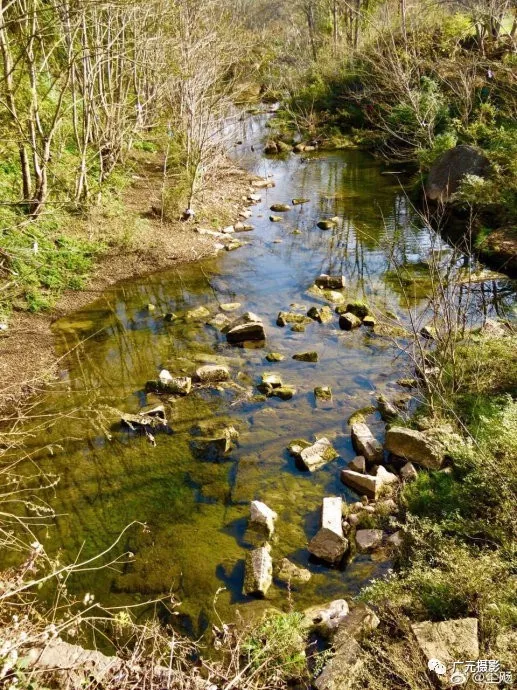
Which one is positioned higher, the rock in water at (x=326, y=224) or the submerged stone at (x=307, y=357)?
the rock in water at (x=326, y=224)

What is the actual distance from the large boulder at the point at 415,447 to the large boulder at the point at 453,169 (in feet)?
26.9

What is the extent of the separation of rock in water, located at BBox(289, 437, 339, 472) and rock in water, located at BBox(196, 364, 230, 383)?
5.51 ft

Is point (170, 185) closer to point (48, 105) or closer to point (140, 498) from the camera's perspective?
point (48, 105)

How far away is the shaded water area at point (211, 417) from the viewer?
4.51 meters

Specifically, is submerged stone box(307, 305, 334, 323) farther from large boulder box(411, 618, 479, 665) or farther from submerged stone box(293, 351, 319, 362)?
large boulder box(411, 618, 479, 665)

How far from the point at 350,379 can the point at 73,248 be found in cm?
612

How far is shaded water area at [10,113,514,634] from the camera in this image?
4512 millimetres

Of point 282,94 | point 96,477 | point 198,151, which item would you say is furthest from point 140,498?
point 282,94

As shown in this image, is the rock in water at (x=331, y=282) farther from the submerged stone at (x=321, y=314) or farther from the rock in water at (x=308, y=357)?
the rock in water at (x=308, y=357)

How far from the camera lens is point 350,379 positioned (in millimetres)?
7188

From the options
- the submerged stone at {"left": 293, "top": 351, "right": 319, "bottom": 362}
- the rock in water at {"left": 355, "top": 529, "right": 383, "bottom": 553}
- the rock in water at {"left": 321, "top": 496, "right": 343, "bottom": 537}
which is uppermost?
the submerged stone at {"left": 293, "top": 351, "right": 319, "bottom": 362}

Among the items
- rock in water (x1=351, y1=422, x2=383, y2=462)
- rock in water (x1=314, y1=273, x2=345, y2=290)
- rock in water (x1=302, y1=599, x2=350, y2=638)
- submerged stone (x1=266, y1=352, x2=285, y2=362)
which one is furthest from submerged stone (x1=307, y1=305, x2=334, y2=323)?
rock in water (x1=302, y1=599, x2=350, y2=638)

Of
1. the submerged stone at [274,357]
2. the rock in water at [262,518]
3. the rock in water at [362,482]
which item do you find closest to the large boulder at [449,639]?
the rock in water at [262,518]

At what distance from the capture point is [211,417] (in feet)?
21.3
